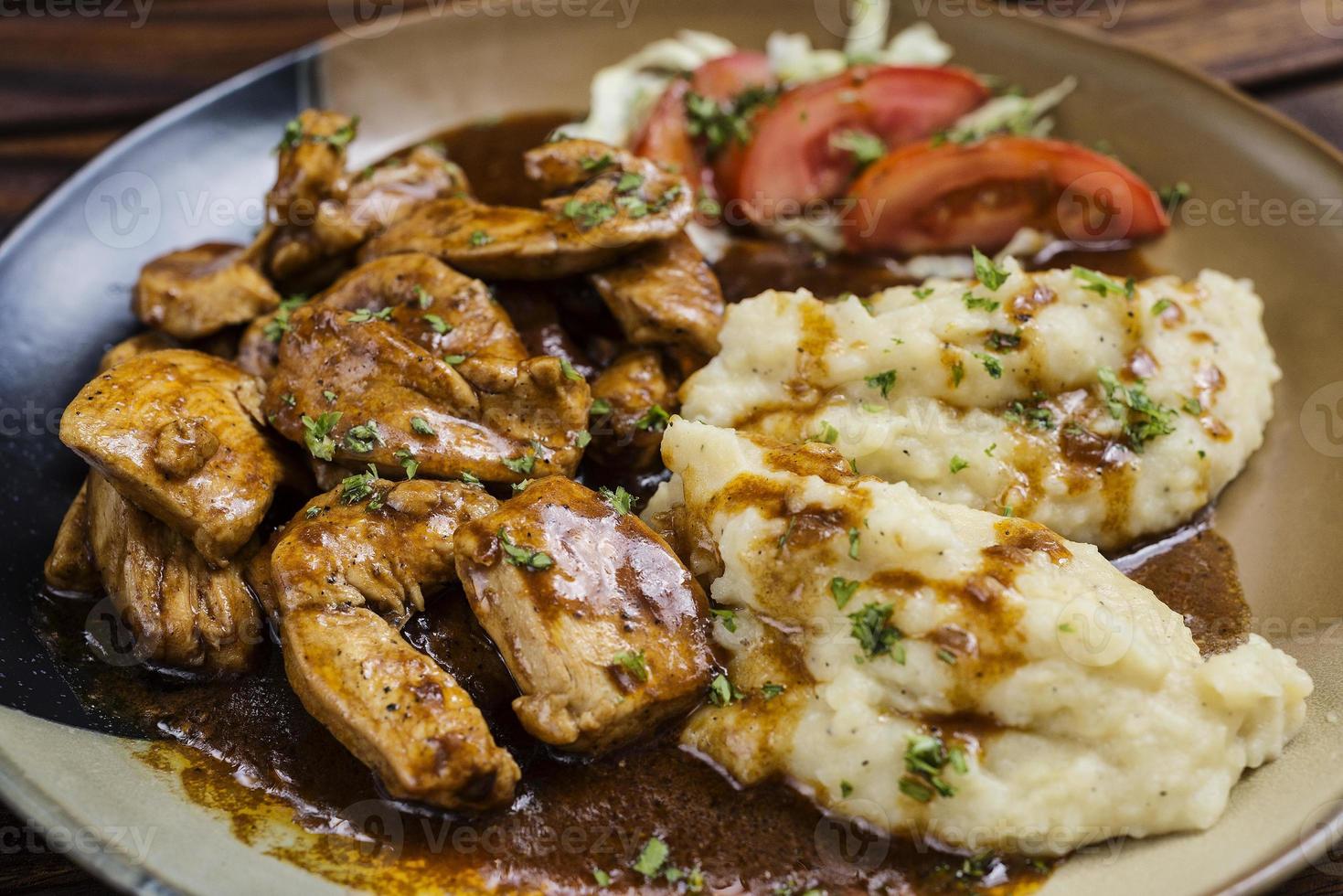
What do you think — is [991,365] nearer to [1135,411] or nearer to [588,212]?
[1135,411]

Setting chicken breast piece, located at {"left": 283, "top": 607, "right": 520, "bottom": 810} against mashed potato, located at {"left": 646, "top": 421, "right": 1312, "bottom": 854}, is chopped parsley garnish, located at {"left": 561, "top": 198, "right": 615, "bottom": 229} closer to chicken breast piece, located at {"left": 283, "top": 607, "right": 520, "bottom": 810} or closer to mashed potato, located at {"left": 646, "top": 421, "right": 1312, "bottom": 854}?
mashed potato, located at {"left": 646, "top": 421, "right": 1312, "bottom": 854}

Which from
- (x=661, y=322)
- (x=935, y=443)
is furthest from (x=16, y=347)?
(x=935, y=443)

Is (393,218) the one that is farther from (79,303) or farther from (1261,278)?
(1261,278)

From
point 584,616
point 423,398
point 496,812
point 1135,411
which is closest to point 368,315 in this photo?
point 423,398

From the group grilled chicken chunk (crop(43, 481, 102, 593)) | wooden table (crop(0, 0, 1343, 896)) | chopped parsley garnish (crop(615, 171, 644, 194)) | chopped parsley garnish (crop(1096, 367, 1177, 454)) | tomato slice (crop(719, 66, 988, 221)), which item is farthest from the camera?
wooden table (crop(0, 0, 1343, 896))

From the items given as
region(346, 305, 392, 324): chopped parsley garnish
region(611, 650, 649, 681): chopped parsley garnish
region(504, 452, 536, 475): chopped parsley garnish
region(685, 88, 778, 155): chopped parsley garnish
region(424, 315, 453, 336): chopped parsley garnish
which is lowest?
region(611, 650, 649, 681): chopped parsley garnish

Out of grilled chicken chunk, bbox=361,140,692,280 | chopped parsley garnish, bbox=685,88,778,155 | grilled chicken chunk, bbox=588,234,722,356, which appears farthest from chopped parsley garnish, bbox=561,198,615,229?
chopped parsley garnish, bbox=685,88,778,155

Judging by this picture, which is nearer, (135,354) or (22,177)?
(135,354)
